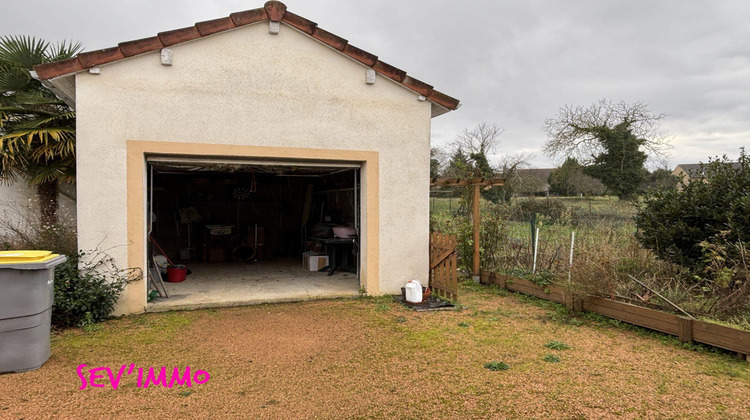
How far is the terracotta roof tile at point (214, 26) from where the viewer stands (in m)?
6.05

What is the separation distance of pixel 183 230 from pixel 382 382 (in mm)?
9383

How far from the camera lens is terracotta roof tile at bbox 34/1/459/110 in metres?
5.52

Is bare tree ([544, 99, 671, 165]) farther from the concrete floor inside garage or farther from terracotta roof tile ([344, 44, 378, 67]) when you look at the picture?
terracotta roof tile ([344, 44, 378, 67])

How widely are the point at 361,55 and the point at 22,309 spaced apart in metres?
5.40

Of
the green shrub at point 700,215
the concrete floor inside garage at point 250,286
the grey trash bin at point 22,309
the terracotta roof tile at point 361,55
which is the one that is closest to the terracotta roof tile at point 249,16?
the terracotta roof tile at point 361,55

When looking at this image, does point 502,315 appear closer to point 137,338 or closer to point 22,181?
point 137,338

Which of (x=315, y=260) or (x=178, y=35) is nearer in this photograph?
(x=178, y=35)

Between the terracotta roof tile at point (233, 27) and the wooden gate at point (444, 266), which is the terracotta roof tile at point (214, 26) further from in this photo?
the wooden gate at point (444, 266)

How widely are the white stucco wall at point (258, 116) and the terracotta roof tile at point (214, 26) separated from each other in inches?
4.8

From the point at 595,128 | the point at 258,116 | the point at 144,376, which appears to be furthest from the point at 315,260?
the point at 595,128

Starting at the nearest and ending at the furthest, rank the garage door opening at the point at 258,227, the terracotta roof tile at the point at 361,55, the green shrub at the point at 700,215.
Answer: the green shrub at the point at 700,215
the terracotta roof tile at the point at 361,55
the garage door opening at the point at 258,227

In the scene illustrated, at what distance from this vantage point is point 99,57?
5.59 metres

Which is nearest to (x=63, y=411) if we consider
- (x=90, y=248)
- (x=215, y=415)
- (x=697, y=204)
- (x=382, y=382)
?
(x=215, y=415)

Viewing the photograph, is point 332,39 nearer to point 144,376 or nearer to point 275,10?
point 275,10
